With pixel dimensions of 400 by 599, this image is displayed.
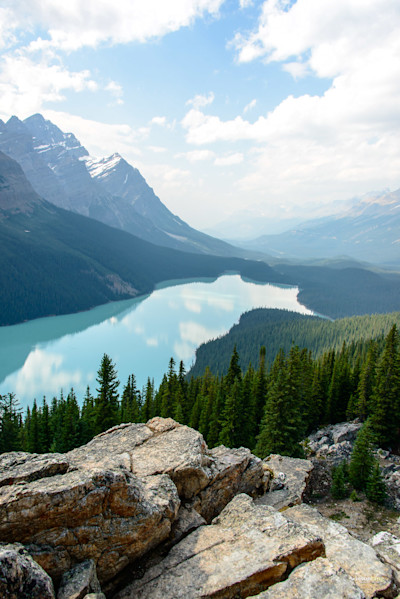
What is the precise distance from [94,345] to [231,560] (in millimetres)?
128094

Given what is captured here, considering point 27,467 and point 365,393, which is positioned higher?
point 27,467

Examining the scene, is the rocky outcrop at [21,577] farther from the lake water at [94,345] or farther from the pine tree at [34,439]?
the lake water at [94,345]

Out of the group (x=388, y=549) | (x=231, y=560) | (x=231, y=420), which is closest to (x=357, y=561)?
(x=388, y=549)

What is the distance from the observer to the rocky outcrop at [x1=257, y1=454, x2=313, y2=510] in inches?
605

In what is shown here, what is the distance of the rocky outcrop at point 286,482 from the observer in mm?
15375

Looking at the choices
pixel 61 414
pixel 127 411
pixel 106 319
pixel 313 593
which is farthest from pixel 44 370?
pixel 313 593

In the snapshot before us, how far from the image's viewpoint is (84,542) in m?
8.80

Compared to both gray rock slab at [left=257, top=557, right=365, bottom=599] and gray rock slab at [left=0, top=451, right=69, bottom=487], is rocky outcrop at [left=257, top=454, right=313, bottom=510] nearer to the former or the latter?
gray rock slab at [left=257, top=557, right=365, bottom=599]

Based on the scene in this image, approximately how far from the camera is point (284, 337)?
5364 inches

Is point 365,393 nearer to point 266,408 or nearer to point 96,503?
point 266,408

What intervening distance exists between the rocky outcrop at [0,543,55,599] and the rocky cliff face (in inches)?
0.8

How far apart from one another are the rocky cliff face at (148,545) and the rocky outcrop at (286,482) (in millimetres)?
3546

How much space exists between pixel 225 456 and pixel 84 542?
7.45 m

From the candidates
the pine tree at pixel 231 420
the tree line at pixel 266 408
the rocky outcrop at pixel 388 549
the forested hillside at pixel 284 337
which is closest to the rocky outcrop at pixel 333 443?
the tree line at pixel 266 408
